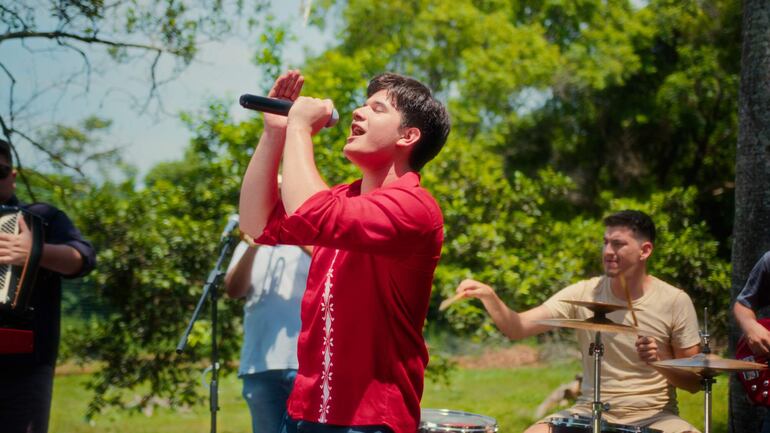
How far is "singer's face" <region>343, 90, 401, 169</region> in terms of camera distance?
2197mm

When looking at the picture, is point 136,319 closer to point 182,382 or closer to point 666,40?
point 182,382

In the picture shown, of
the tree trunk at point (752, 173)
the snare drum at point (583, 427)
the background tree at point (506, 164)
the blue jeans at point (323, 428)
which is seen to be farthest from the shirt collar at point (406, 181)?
the background tree at point (506, 164)

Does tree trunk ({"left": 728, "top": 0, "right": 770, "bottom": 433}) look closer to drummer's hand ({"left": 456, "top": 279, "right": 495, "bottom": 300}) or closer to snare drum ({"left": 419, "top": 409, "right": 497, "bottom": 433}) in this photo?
snare drum ({"left": 419, "top": 409, "right": 497, "bottom": 433})

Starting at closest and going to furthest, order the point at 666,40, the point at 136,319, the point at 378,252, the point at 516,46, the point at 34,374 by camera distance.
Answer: the point at 378,252 → the point at 34,374 → the point at 136,319 → the point at 666,40 → the point at 516,46

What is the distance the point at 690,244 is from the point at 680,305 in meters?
4.09

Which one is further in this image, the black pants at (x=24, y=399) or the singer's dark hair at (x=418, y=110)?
the black pants at (x=24, y=399)

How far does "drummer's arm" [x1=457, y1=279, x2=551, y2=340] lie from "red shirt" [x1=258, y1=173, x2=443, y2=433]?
1.69 meters

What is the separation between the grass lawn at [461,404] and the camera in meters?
7.76

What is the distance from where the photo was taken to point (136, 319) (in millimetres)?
7137

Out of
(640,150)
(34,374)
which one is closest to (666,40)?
(640,150)

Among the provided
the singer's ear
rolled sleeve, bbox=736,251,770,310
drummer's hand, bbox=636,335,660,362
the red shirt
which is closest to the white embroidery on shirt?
the red shirt

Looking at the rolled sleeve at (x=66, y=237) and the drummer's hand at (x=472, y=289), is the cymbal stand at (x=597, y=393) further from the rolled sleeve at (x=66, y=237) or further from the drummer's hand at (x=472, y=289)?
the rolled sleeve at (x=66, y=237)

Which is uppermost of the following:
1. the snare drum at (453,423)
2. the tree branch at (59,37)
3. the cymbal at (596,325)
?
the tree branch at (59,37)

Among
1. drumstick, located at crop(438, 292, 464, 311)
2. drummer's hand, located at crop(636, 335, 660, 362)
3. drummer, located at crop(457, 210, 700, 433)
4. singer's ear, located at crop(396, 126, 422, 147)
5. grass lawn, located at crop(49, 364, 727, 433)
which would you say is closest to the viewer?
singer's ear, located at crop(396, 126, 422, 147)
